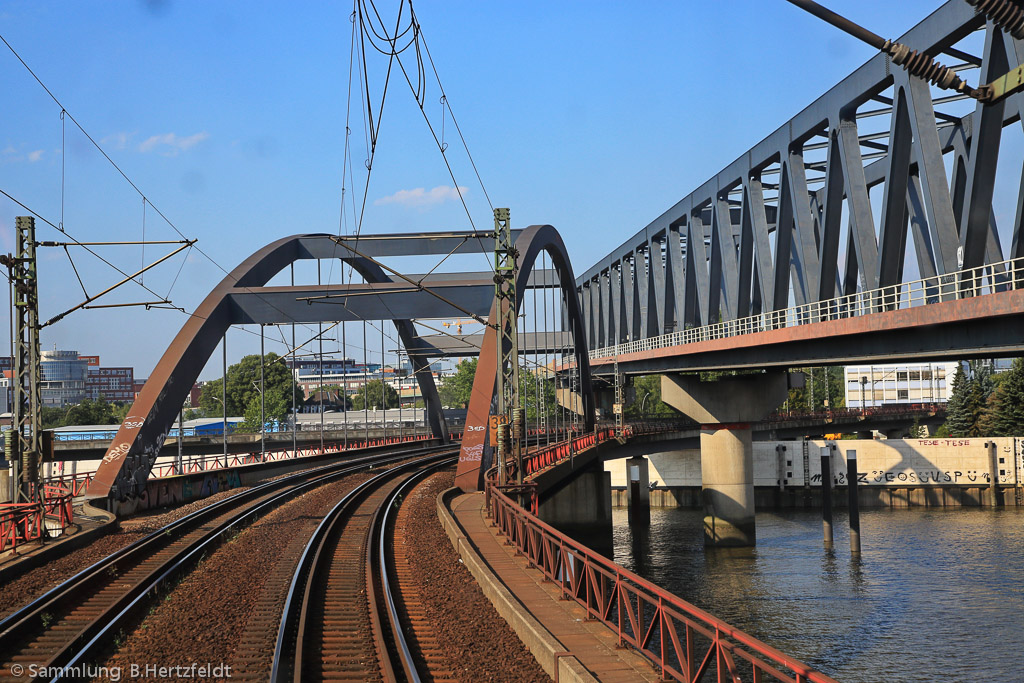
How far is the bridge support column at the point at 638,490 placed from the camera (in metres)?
52.6

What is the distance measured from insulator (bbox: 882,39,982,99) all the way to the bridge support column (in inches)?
1811

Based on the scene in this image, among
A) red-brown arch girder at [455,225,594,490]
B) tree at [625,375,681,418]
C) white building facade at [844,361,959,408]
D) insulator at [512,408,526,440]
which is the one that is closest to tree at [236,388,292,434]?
tree at [625,375,681,418]

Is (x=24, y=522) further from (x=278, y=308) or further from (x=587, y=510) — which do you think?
(x=587, y=510)

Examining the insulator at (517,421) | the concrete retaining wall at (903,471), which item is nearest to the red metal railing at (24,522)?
the insulator at (517,421)

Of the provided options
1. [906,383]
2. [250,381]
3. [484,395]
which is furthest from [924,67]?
[250,381]

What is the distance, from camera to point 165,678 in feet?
37.4

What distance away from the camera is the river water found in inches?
1089

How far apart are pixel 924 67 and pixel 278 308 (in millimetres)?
Answer: 34945

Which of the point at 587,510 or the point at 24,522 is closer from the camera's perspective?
the point at 24,522

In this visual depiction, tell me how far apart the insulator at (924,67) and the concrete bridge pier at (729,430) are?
45.7 meters

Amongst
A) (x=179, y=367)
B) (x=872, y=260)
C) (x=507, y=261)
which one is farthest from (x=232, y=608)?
(x=872, y=260)

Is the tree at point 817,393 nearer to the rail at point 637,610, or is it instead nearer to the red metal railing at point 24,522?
the rail at point 637,610

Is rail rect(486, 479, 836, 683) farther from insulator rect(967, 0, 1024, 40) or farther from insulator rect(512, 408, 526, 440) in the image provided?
insulator rect(967, 0, 1024, 40)

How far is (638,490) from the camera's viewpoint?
54219 millimetres
